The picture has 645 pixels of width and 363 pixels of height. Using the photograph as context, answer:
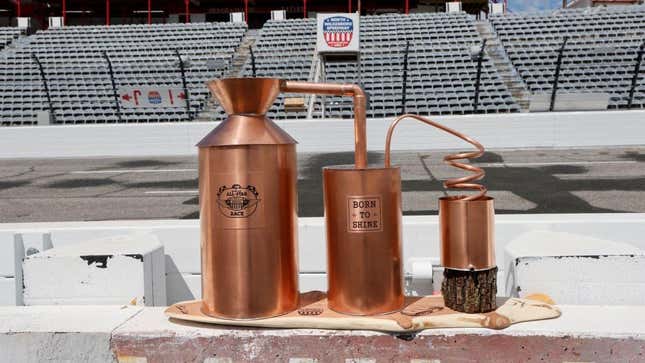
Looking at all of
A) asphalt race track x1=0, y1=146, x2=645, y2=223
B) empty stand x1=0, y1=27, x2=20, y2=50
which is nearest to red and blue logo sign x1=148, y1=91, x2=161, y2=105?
asphalt race track x1=0, y1=146, x2=645, y2=223

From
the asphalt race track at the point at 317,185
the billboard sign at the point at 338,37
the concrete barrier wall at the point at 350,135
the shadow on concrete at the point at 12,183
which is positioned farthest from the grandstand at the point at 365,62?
the shadow on concrete at the point at 12,183

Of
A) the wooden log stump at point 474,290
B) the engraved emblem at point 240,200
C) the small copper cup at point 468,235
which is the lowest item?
the wooden log stump at point 474,290

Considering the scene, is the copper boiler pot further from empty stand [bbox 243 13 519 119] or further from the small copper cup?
empty stand [bbox 243 13 519 119]

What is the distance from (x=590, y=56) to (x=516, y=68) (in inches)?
114

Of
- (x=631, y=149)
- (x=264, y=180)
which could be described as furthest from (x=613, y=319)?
(x=631, y=149)

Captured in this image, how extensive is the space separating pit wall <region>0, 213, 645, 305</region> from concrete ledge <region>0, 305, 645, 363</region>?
0.85 metres

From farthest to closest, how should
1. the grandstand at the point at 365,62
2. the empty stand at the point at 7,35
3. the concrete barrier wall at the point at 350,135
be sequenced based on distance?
the empty stand at the point at 7,35, the grandstand at the point at 365,62, the concrete barrier wall at the point at 350,135

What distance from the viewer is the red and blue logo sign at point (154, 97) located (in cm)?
1750

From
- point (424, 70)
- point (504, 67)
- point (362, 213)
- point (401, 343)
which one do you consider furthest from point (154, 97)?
point (401, 343)

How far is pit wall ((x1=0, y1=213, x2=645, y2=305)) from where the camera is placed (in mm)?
2354

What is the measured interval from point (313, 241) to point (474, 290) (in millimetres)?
990

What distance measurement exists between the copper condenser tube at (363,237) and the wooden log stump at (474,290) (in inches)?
6.5

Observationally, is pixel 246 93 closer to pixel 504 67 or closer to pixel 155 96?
pixel 155 96

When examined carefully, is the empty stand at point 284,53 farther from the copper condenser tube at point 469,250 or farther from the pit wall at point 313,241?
the copper condenser tube at point 469,250
